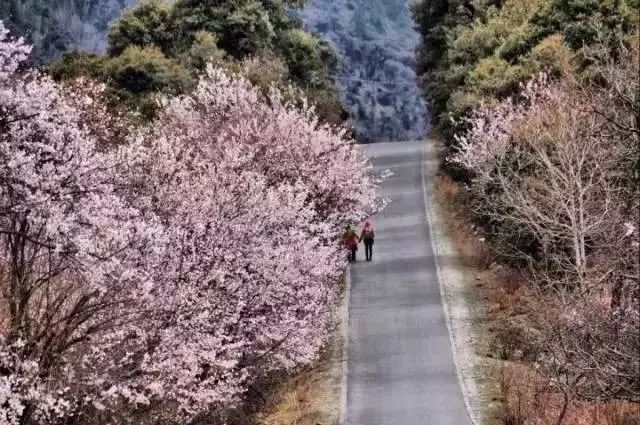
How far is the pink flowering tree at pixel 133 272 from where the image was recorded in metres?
13.5

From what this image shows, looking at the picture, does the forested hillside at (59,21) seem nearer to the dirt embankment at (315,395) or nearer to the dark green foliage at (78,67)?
the dark green foliage at (78,67)

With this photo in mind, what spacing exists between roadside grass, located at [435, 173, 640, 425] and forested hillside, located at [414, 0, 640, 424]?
0.21ft

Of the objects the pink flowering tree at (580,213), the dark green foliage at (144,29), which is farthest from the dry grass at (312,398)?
the dark green foliage at (144,29)

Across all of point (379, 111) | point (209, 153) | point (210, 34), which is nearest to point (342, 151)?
point (209, 153)

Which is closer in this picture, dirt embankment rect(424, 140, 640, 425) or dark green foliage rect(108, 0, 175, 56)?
dirt embankment rect(424, 140, 640, 425)

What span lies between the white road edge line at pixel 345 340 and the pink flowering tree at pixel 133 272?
928mm

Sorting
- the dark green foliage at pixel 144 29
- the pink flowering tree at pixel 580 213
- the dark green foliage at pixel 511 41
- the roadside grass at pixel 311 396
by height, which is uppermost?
the dark green foliage at pixel 144 29

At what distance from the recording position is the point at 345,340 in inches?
1070

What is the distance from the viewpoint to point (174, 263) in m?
17.8

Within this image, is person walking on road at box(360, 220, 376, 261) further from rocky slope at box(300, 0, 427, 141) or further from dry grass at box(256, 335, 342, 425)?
rocky slope at box(300, 0, 427, 141)

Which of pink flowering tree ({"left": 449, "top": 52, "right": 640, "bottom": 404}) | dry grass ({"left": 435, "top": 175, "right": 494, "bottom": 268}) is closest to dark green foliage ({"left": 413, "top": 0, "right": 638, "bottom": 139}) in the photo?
pink flowering tree ({"left": 449, "top": 52, "right": 640, "bottom": 404})

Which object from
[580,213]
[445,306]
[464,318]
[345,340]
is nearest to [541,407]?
[580,213]

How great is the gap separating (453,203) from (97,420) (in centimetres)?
3070

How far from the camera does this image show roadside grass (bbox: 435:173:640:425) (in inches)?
710
